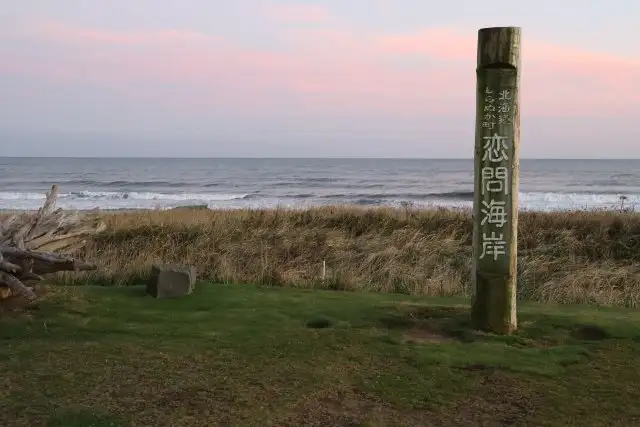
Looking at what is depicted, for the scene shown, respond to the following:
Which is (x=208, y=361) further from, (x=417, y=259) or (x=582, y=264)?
(x=582, y=264)

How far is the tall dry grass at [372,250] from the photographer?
8203 mm

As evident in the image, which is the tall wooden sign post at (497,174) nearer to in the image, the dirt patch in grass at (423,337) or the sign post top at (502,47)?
the sign post top at (502,47)

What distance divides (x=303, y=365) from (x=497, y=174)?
232 centimetres

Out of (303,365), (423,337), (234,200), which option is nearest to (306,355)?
(303,365)

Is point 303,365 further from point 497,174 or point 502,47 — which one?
point 502,47

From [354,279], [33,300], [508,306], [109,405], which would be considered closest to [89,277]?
[33,300]

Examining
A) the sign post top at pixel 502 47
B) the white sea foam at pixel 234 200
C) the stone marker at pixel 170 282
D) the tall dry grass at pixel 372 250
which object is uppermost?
the sign post top at pixel 502 47

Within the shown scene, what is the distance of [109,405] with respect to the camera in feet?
12.0

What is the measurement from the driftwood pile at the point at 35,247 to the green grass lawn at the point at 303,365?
0.29 meters

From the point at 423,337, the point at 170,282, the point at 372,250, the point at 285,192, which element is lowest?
the point at 285,192

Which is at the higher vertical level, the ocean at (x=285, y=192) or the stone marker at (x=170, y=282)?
the stone marker at (x=170, y=282)

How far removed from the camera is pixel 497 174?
5.35 metres

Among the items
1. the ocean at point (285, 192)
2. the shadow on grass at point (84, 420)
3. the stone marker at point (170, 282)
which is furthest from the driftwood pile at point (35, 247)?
the ocean at point (285, 192)

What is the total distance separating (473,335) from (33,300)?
13.1 ft
